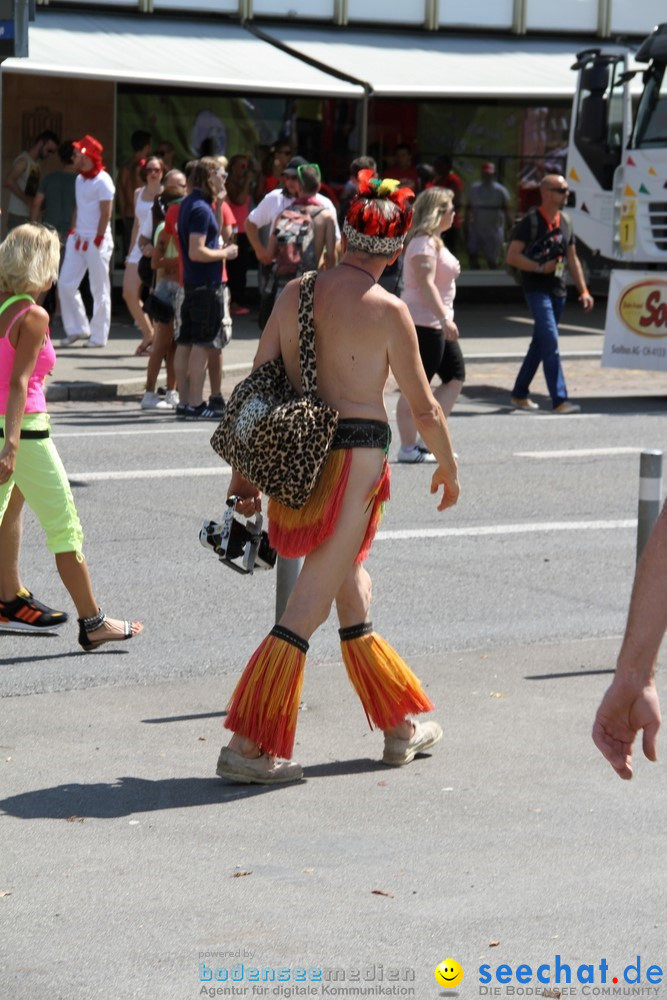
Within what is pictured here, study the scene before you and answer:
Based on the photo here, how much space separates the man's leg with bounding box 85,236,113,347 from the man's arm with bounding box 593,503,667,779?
589 inches

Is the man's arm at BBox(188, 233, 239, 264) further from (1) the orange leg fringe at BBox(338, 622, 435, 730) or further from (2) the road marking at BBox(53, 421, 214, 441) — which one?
(1) the orange leg fringe at BBox(338, 622, 435, 730)

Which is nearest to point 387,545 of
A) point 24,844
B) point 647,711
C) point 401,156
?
point 24,844

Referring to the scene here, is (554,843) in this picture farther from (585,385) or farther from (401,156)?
(401,156)

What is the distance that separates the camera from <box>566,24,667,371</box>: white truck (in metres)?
15.8

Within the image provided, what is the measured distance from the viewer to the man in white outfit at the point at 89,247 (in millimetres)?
17359

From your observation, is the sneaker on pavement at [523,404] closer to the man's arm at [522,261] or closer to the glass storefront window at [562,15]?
the man's arm at [522,261]

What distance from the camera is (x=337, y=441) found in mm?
5543

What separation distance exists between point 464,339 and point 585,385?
11.5 ft

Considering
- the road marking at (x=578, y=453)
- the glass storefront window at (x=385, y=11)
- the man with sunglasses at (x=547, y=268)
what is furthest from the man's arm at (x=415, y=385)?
the glass storefront window at (x=385, y=11)

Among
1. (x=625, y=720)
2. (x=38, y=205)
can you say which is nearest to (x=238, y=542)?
(x=625, y=720)

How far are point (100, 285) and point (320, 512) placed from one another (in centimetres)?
1278

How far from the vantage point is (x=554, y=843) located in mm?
5059

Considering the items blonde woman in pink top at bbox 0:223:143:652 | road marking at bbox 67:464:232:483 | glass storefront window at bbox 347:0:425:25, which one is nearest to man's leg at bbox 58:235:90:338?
road marking at bbox 67:464:232:483

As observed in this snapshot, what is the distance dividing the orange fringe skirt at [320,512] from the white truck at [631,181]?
10345 mm
